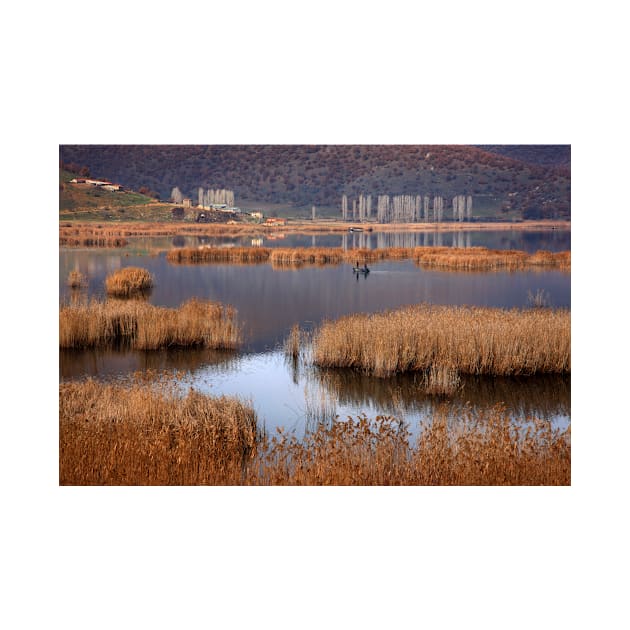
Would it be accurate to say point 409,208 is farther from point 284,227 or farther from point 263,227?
point 263,227

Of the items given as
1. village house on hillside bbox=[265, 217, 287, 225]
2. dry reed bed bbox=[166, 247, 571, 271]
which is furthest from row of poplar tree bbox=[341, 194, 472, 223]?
village house on hillside bbox=[265, 217, 287, 225]

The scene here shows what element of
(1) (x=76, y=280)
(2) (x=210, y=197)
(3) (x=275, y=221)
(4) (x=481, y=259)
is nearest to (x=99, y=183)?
(2) (x=210, y=197)

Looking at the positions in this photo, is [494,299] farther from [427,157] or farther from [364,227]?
[427,157]

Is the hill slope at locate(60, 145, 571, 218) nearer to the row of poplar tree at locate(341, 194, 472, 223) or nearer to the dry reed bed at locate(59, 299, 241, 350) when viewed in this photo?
the row of poplar tree at locate(341, 194, 472, 223)

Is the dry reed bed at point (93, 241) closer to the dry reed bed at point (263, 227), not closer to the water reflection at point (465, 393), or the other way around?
the dry reed bed at point (263, 227)
